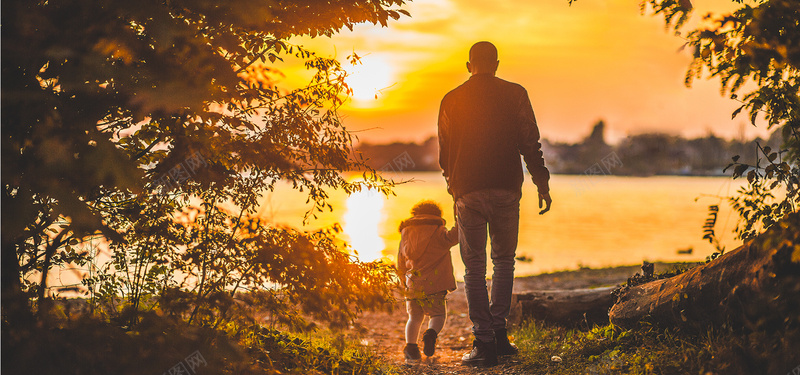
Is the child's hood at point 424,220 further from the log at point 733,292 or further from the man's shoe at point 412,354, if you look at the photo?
the log at point 733,292

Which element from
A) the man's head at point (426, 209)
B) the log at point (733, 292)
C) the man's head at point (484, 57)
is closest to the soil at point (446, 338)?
the man's head at point (426, 209)

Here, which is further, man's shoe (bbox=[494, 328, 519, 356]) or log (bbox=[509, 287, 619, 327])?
log (bbox=[509, 287, 619, 327])

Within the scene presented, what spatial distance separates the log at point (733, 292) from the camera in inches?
133

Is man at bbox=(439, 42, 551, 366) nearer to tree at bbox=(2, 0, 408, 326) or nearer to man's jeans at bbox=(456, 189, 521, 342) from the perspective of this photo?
man's jeans at bbox=(456, 189, 521, 342)

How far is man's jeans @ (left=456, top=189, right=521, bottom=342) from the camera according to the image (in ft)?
16.1

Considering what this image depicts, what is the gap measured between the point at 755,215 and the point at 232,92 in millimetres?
3766

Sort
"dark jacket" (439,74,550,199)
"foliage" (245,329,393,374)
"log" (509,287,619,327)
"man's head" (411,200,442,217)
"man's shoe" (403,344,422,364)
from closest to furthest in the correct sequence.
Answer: "foliage" (245,329,393,374) → "dark jacket" (439,74,550,199) → "man's shoe" (403,344,422,364) → "man's head" (411,200,442,217) → "log" (509,287,619,327)

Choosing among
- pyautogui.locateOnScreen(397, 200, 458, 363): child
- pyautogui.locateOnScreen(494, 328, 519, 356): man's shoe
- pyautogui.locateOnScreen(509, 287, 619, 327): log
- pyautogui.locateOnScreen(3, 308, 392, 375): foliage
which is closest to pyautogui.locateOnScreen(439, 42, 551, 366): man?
pyautogui.locateOnScreen(494, 328, 519, 356): man's shoe

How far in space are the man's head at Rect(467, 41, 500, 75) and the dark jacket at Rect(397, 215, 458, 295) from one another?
1.62m

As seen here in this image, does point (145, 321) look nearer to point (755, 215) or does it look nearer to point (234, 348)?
point (234, 348)

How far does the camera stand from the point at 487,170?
15.9 ft

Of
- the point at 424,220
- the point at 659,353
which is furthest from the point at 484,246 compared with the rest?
the point at 659,353

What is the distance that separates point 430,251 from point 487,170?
126 cm

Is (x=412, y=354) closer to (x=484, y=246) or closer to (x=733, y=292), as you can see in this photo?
(x=484, y=246)
